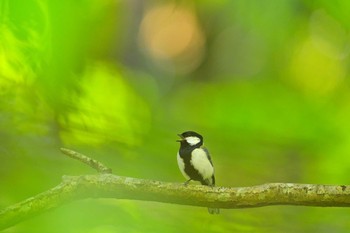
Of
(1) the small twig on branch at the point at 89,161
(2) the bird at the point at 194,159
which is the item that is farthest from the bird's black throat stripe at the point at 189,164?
(1) the small twig on branch at the point at 89,161

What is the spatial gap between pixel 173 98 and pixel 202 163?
6.4 inches

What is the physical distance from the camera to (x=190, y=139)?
1.28m

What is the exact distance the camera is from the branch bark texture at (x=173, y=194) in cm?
111

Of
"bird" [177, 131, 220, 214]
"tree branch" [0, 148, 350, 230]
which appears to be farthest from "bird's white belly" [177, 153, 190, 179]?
"tree branch" [0, 148, 350, 230]

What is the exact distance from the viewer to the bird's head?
1281 mm

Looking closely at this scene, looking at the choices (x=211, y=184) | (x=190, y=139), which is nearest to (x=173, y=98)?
(x=190, y=139)

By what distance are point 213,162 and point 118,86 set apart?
0.87ft

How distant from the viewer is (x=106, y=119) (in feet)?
4.31

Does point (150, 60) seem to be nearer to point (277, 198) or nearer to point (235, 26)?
point (235, 26)

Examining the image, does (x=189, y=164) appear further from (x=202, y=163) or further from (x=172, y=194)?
(x=172, y=194)

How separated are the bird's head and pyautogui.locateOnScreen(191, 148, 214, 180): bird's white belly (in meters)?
0.02

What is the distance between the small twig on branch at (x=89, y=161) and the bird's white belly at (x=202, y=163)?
21 centimetres

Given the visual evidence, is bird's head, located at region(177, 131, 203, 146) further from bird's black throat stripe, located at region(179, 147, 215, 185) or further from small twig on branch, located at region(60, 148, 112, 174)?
small twig on branch, located at region(60, 148, 112, 174)

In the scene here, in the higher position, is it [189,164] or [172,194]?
[189,164]
